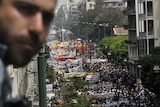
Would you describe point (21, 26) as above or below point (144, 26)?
above

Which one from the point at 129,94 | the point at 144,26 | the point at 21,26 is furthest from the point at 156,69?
the point at 21,26

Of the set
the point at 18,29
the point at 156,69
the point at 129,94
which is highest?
the point at 18,29

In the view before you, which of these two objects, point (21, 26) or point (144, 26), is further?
point (144, 26)

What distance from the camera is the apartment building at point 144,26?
47.2 metres

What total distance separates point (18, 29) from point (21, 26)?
0.02m

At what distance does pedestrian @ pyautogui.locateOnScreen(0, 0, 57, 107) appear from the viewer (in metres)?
1.81

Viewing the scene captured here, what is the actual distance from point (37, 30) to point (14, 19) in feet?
0.33

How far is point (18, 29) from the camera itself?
182 cm

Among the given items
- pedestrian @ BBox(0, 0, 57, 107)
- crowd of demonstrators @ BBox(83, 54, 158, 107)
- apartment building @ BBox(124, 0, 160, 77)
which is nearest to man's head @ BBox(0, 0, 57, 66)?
pedestrian @ BBox(0, 0, 57, 107)

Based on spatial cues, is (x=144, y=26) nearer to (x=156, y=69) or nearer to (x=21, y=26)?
(x=156, y=69)

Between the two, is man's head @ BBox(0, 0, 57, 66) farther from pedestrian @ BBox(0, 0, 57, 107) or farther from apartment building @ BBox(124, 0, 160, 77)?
apartment building @ BBox(124, 0, 160, 77)

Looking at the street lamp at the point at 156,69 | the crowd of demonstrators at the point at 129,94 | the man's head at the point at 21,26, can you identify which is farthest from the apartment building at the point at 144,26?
the man's head at the point at 21,26

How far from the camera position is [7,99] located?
179 centimetres

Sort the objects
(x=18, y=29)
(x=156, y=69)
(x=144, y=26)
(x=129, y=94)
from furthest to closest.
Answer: (x=144, y=26), (x=129, y=94), (x=156, y=69), (x=18, y=29)
